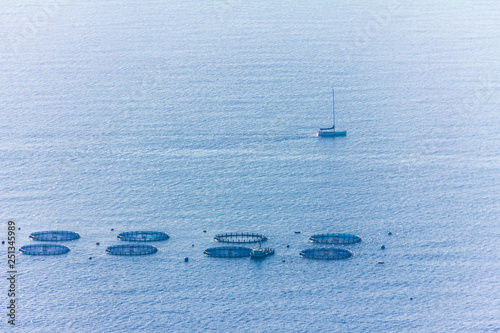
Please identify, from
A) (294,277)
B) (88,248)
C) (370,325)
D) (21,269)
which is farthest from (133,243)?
(370,325)

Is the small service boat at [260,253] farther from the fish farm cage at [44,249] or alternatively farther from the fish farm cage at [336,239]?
the fish farm cage at [44,249]

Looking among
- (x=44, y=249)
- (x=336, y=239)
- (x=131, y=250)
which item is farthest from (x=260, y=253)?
(x=44, y=249)

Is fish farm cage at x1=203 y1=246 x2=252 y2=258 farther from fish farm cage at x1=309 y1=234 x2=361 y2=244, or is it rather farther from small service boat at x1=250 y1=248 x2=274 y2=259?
fish farm cage at x1=309 y1=234 x2=361 y2=244

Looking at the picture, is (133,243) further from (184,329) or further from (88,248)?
(184,329)

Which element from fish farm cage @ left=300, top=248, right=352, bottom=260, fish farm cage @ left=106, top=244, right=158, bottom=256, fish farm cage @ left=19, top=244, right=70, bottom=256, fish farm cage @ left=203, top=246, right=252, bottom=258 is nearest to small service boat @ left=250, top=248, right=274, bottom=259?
fish farm cage @ left=203, top=246, right=252, bottom=258

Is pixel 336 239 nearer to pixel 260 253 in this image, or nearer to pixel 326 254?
pixel 326 254
